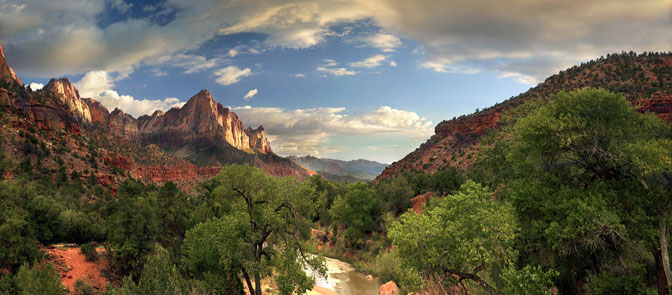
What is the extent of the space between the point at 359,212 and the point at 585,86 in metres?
55.4

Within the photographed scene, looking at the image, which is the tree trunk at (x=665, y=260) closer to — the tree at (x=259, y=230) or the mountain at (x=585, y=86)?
the tree at (x=259, y=230)

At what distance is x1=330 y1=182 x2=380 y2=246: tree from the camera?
48969 millimetres

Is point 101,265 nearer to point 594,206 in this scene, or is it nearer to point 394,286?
point 394,286

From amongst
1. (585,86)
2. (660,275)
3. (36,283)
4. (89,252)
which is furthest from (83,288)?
(585,86)

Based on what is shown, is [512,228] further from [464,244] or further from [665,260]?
[665,260]

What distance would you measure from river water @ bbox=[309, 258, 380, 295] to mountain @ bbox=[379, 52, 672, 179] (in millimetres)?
24024

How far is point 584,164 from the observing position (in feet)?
48.9

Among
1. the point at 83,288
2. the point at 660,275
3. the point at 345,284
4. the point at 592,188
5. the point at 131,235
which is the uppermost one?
the point at 592,188

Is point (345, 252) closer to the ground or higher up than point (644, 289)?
closer to the ground

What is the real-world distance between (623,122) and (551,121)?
134 inches

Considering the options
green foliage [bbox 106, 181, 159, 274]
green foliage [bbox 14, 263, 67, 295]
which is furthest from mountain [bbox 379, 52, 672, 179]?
green foliage [bbox 14, 263, 67, 295]

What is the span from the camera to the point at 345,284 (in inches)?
1439

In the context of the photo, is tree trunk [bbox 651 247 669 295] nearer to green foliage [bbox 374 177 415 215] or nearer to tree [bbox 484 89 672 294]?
tree [bbox 484 89 672 294]

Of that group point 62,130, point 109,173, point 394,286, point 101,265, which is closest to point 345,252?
point 394,286
